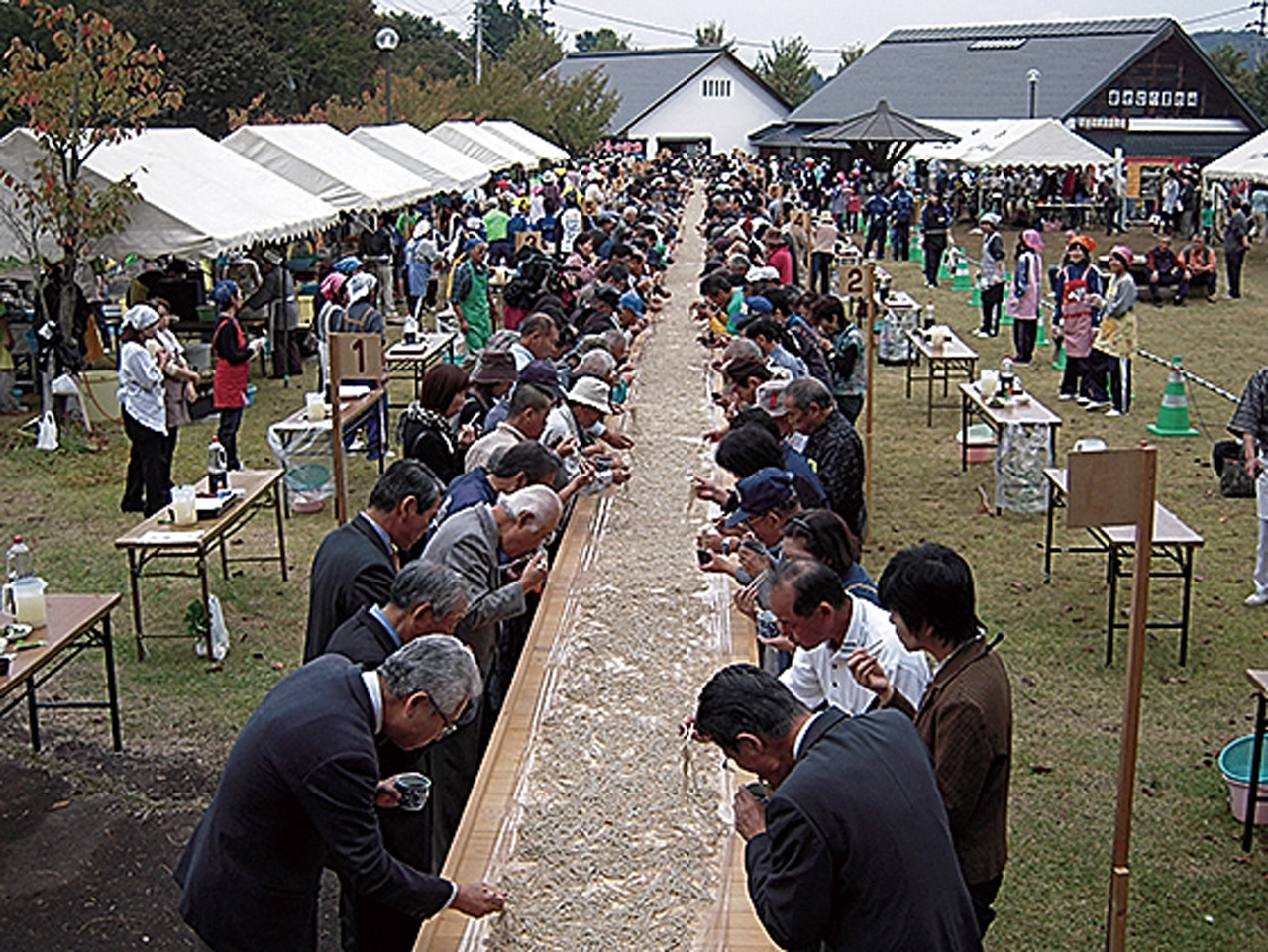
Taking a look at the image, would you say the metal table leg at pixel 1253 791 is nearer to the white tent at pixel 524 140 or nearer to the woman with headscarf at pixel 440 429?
the woman with headscarf at pixel 440 429

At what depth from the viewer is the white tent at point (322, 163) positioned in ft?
58.9

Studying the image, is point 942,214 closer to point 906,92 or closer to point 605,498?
point 605,498

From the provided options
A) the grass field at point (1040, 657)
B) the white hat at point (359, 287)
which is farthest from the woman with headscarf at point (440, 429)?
the white hat at point (359, 287)

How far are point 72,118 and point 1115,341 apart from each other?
10.5m

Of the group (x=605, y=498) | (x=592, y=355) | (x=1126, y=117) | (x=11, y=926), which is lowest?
(x=11, y=926)

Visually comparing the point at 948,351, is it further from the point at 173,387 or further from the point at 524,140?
the point at 524,140

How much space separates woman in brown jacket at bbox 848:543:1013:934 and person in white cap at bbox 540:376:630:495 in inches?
134

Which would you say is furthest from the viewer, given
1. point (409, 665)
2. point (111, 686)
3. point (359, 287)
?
point (359, 287)

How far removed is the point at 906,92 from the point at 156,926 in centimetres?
5087

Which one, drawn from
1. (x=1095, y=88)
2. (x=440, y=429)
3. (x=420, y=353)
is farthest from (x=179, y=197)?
(x=1095, y=88)

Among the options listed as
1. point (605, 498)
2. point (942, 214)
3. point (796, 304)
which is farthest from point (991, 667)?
point (942, 214)

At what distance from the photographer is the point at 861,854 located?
2.86 m

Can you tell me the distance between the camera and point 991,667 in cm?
371

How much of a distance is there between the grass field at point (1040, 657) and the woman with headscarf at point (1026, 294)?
2229 mm
